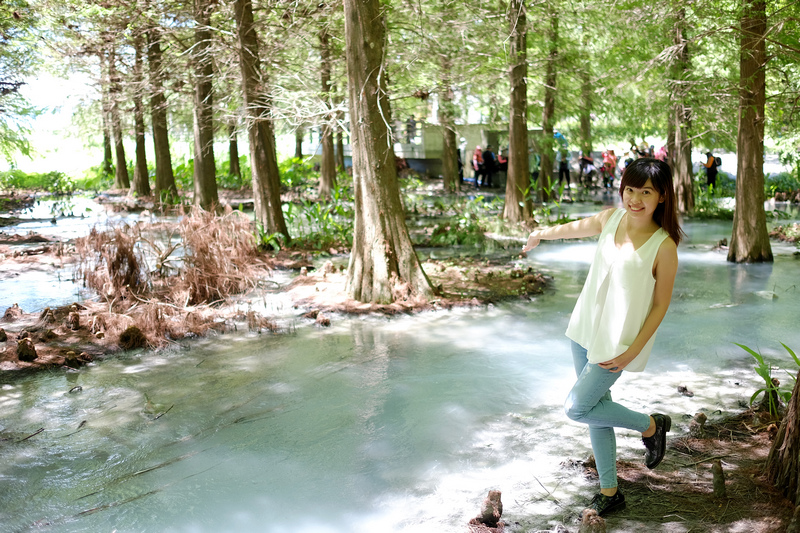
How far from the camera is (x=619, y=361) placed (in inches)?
132

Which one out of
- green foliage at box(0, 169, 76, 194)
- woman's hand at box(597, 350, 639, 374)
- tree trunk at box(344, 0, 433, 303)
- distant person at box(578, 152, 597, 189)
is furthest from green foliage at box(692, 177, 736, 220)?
green foliage at box(0, 169, 76, 194)

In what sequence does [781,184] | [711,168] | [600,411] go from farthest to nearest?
[781,184], [711,168], [600,411]

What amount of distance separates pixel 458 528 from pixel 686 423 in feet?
7.35

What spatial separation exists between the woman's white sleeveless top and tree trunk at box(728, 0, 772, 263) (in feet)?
28.3

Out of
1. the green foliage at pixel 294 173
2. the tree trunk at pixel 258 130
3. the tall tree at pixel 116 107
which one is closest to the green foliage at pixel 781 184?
the green foliage at pixel 294 173

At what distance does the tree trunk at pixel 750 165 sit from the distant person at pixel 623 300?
335 inches

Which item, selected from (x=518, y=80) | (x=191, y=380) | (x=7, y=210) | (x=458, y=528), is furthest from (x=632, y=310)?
→ (x=7, y=210)

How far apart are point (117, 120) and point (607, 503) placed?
66.3 feet

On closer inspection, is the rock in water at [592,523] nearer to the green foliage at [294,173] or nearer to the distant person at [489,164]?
the green foliage at [294,173]

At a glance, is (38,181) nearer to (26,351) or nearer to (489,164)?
(489,164)

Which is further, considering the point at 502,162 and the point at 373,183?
the point at 502,162

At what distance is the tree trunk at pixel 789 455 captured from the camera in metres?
3.60

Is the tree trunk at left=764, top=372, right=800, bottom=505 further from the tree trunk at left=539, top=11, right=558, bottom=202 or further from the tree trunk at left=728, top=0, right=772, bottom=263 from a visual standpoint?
the tree trunk at left=539, top=11, right=558, bottom=202

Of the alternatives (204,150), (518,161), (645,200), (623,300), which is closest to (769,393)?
(623,300)
